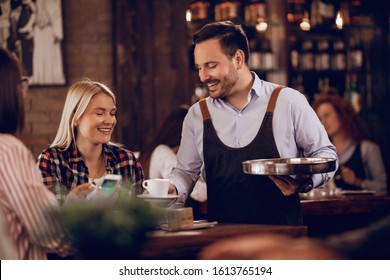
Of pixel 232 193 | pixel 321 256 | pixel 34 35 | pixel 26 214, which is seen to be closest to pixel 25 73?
pixel 34 35

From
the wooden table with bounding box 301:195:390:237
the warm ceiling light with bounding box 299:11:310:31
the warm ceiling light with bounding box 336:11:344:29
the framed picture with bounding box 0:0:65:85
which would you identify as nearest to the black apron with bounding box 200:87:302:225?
the wooden table with bounding box 301:195:390:237

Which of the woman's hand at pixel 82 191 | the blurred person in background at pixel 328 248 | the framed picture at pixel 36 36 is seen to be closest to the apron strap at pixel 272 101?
the woman's hand at pixel 82 191

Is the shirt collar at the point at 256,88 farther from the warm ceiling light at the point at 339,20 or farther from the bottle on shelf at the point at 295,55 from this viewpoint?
the bottle on shelf at the point at 295,55

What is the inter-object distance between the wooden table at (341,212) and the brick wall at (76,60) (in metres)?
2.13

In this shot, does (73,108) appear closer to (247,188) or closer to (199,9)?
(247,188)

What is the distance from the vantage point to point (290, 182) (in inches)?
113

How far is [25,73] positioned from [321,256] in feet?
13.9

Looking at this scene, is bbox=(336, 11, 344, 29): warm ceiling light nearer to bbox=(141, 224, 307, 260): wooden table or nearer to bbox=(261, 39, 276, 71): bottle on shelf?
bbox=(261, 39, 276, 71): bottle on shelf

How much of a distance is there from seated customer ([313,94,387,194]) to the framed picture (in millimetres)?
2030

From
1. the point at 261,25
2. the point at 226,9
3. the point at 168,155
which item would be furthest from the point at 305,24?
the point at 168,155

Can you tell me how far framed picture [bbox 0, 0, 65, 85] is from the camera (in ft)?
18.1

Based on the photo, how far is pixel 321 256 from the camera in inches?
65.5

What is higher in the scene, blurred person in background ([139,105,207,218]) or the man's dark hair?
the man's dark hair

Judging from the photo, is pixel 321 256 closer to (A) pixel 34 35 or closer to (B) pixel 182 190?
(B) pixel 182 190
